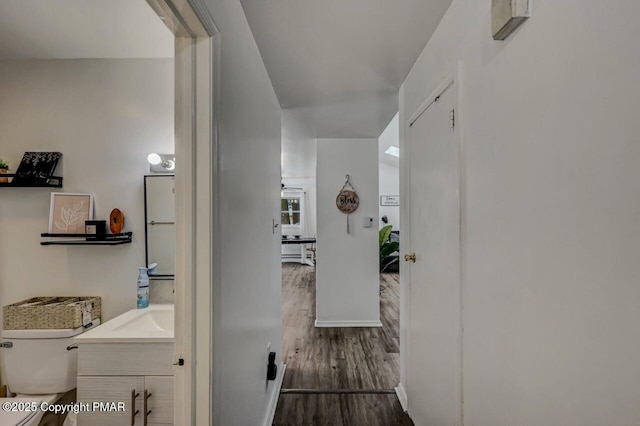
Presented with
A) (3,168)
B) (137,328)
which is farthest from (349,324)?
(3,168)

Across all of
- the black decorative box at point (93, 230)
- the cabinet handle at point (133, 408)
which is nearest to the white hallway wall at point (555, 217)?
the cabinet handle at point (133, 408)

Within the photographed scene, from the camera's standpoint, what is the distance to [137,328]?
1.68 metres

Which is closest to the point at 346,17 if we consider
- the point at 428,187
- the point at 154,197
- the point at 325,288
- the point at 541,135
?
the point at 428,187

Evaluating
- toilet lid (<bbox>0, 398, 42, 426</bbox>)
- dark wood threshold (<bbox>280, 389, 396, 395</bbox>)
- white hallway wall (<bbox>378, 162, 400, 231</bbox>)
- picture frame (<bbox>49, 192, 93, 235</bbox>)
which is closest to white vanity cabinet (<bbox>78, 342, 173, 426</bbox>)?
toilet lid (<bbox>0, 398, 42, 426</bbox>)

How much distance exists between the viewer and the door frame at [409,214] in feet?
3.92

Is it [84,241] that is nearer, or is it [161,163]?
[84,241]

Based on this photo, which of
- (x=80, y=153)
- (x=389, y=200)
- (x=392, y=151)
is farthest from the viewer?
(x=389, y=200)

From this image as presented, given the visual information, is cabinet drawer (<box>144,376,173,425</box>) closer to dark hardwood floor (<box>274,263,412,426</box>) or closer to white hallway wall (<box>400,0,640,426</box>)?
dark hardwood floor (<box>274,263,412,426</box>)

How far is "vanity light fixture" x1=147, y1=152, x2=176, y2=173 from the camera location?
1.92 m

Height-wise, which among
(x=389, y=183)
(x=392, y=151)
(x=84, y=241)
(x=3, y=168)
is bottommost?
(x=84, y=241)

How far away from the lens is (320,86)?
217 centimetres

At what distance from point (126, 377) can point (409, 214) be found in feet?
5.97

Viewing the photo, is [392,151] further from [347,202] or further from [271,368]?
[271,368]

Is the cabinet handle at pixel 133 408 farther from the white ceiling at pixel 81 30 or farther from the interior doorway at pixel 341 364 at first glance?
the white ceiling at pixel 81 30
